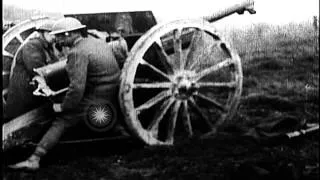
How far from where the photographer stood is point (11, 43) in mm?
6246

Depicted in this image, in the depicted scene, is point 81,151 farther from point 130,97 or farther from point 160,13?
point 160,13

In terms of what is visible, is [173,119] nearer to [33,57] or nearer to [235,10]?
[235,10]

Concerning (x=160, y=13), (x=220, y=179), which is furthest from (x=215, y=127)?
Answer: (x=160, y=13)

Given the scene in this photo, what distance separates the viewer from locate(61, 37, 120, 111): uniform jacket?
590 centimetres

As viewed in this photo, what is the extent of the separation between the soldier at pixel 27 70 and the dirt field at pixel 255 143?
15.5 inches

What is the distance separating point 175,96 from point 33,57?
1005mm

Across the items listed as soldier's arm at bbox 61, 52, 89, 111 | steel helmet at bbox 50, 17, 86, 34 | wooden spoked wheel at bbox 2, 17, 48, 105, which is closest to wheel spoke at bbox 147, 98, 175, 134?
soldier's arm at bbox 61, 52, 89, 111

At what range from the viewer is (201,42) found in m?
5.98

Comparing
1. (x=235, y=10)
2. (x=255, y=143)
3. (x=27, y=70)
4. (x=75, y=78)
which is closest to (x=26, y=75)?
(x=27, y=70)

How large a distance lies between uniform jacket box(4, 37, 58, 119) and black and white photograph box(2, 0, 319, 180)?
0.01 meters

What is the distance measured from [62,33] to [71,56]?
0.62 feet

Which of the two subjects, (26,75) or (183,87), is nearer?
(183,87)

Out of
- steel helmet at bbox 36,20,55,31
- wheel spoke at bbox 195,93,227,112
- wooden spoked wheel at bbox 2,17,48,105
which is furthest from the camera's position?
wooden spoked wheel at bbox 2,17,48,105

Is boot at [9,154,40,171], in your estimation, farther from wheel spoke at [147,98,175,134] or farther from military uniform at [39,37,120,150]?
wheel spoke at [147,98,175,134]
